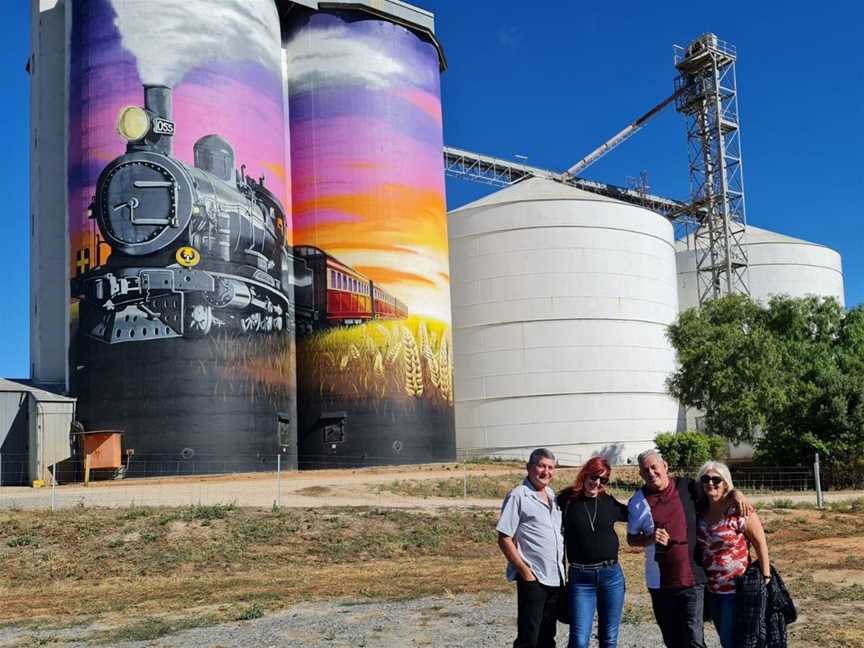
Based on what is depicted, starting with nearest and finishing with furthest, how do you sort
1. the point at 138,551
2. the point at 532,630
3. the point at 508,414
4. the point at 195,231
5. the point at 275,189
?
the point at 532,630
the point at 138,551
the point at 195,231
the point at 275,189
the point at 508,414

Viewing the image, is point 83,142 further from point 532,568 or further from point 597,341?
point 532,568

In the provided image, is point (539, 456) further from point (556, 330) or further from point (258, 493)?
point (556, 330)

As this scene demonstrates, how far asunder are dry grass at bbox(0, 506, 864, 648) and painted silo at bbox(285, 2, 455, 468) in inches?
809

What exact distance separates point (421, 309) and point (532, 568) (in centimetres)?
3826

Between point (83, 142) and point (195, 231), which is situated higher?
point (83, 142)

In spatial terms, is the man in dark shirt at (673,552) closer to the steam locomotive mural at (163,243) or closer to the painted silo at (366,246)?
the steam locomotive mural at (163,243)

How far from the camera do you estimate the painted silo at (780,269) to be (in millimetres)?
62438

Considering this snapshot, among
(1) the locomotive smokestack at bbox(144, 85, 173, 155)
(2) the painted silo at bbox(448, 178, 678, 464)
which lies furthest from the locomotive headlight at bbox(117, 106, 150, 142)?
(2) the painted silo at bbox(448, 178, 678, 464)

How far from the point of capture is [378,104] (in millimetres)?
45344

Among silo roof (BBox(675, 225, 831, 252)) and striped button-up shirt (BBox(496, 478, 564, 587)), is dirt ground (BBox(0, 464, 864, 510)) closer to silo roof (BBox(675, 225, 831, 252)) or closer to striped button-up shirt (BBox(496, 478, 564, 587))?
striped button-up shirt (BBox(496, 478, 564, 587))

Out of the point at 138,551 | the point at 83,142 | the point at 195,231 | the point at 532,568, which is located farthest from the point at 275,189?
the point at 532,568

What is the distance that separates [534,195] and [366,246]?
1103cm

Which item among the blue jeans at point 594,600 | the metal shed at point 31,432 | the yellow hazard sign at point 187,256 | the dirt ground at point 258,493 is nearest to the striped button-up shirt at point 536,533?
the blue jeans at point 594,600

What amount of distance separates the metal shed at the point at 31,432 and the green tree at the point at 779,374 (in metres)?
25.6
